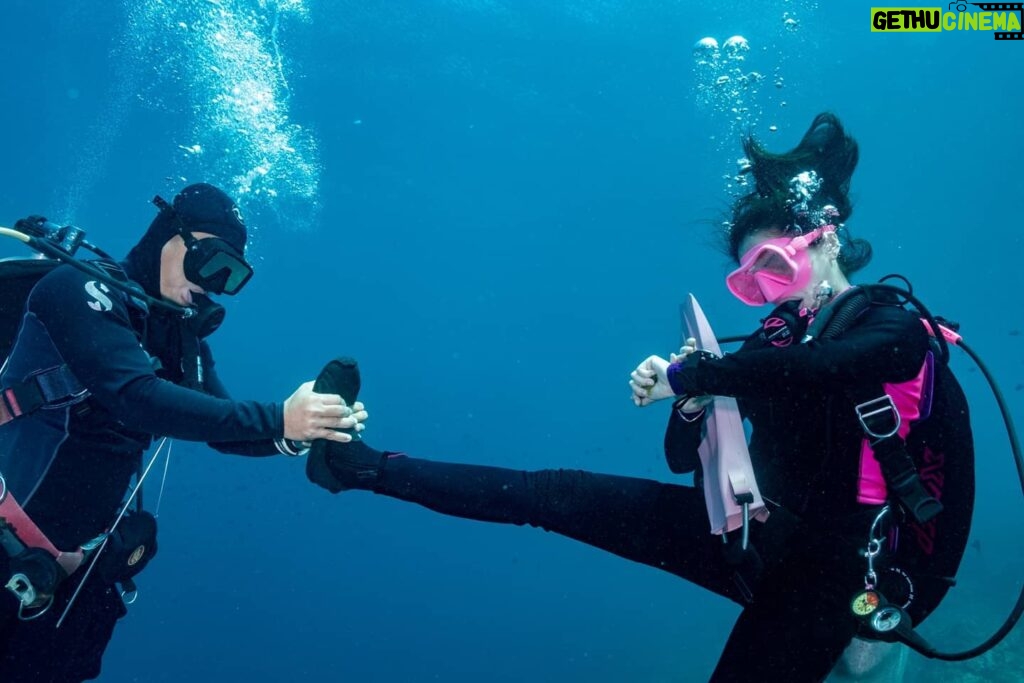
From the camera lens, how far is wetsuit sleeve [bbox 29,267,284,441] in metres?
2.74

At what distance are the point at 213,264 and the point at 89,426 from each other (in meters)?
1.09

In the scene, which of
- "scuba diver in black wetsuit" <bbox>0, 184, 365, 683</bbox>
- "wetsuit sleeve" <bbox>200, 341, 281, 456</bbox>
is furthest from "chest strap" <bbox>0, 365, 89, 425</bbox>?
"wetsuit sleeve" <bbox>200, 341, 281, 456</bbox>

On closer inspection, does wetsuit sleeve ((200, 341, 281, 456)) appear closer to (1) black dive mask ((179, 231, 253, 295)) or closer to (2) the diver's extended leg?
(1) black dive mask ((179, 231, 253, 295))

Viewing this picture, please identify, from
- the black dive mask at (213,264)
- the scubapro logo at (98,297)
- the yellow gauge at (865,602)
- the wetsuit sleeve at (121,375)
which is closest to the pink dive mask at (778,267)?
the yellow gauge at (865,602)

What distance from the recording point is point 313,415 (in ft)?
9.62

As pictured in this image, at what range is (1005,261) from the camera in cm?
5753

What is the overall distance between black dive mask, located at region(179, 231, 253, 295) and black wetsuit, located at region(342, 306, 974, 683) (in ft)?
4.66

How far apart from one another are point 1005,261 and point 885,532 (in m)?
71.4

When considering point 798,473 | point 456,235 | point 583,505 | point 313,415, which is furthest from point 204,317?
point 456,235

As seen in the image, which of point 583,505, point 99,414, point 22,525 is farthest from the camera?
point 583,505

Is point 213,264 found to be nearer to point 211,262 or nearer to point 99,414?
point 211,262

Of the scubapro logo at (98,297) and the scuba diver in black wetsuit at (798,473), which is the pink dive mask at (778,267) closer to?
the scuba diver in black wetsuit at (798,473)

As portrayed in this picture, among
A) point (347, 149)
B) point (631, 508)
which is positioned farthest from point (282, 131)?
point (631, 508)

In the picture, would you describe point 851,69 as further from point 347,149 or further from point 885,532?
point 885,532
